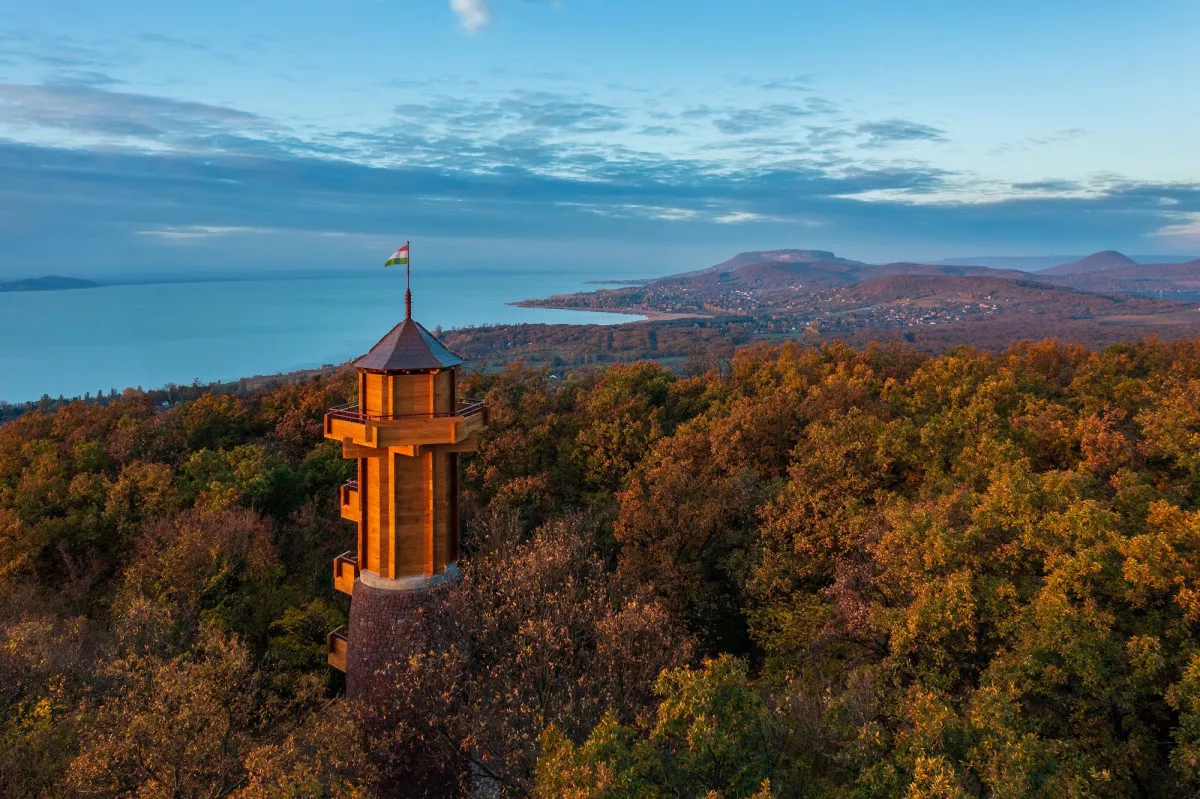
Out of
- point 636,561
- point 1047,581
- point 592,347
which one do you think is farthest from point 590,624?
point 592,347

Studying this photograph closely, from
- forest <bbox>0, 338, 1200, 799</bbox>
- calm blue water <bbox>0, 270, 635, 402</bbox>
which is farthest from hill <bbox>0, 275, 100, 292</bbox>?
forest <bbox>0, 338, 1200, 799</bbox>

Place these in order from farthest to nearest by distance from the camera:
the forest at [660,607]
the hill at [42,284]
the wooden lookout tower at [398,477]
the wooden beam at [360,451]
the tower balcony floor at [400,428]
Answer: the hill at [42,284]
the wooden beam at [360,451]
the wooden lookout tower at [398,477]
the tower balcony floor at [400,428]
the forest at [660,607]

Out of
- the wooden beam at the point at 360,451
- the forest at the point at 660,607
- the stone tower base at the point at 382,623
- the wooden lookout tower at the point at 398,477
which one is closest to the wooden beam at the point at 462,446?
the wooden lookout tower at the point at 398,477

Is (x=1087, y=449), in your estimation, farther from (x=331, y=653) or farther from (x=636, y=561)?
(x=331, y=653)

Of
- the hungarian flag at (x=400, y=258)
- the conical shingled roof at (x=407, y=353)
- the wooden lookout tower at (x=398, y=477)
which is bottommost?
the wooden lookout tower at (x=398, y=477)

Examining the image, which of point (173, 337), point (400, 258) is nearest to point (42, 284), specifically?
point (173, 337)

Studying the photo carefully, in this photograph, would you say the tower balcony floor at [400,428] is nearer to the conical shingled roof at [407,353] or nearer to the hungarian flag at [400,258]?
the conical shingled roof at [407,353]
